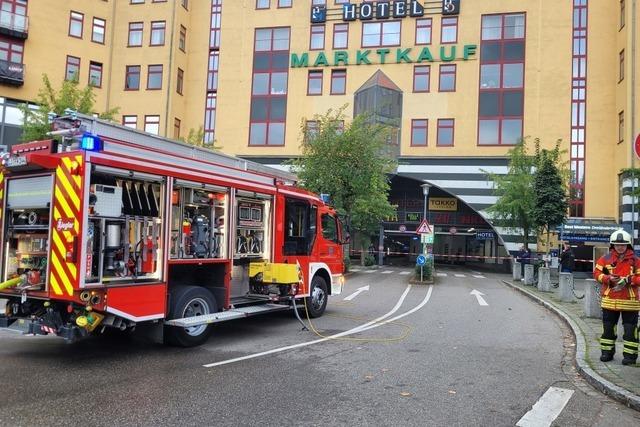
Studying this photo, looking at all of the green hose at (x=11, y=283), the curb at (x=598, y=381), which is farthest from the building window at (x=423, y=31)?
the green hose at (x=11, y=283)

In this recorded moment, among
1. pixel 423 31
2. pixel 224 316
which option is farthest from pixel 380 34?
pixel 224 316

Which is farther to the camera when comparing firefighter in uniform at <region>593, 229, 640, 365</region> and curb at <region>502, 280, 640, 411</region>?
firefighter in uniform at <region>593, 229, 640, 365</region>

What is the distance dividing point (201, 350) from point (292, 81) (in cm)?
3113

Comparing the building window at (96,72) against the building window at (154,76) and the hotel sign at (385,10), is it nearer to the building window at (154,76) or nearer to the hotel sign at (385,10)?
the building window at (154,76)

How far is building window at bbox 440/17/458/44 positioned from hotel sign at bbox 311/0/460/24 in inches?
19.5

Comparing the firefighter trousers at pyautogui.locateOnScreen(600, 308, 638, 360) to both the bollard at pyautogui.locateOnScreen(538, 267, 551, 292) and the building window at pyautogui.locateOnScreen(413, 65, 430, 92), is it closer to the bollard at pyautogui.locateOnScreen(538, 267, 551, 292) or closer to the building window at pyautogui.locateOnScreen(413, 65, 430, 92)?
the bollard at pyautogui.locateOnScreen(538, 267, 551, 292)

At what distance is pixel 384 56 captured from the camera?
35.9 metres

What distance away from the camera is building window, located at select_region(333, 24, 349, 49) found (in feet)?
120

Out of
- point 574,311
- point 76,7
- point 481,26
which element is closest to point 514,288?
point 574,311

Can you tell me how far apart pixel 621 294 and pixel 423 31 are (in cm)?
3130

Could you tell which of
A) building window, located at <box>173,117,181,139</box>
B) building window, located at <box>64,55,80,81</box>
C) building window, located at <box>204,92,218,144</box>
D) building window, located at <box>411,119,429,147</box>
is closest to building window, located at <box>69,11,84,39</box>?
building window, located at <box>64,55,80,81</box>

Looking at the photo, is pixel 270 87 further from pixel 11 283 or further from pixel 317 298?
pixel 11 283

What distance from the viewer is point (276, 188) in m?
10.5

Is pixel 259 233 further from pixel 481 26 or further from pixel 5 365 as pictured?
pixel 481 26
